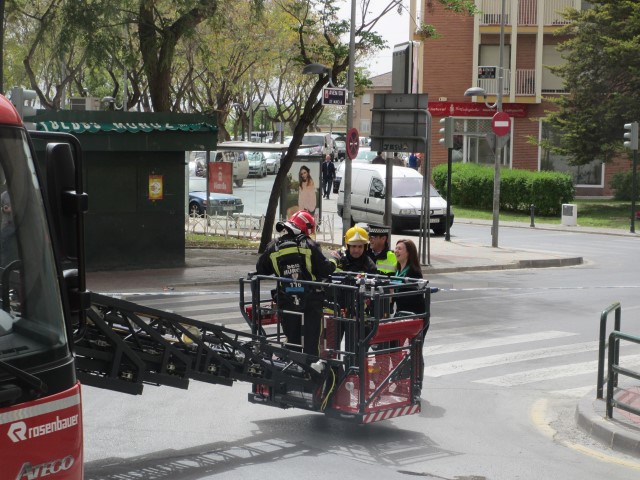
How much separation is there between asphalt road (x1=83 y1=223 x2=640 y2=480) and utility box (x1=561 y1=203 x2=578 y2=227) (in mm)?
23228

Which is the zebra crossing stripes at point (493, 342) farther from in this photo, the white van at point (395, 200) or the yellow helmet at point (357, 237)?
the white van at point (395, 200)

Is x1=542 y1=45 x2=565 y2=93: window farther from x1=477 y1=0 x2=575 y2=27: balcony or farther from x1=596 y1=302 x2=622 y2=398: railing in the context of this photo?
x1=596 y1=302 x2=622 y2=398: railing

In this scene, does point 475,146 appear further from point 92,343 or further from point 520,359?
point 92,343

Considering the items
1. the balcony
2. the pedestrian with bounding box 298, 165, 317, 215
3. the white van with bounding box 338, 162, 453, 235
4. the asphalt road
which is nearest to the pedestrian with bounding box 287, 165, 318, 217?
the pedestrian with bounding box 298, 165, 317, 215

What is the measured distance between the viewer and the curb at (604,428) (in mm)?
→ 8523

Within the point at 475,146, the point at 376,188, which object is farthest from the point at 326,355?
the point at 475,146

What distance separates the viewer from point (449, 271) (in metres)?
23.6

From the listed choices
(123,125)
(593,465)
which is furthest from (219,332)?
(123,125)

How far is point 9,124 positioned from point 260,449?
4286 millimetres

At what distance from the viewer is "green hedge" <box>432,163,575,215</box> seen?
41.0m

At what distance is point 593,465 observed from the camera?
8.17 meters

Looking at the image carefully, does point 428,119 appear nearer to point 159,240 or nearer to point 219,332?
point 159,240

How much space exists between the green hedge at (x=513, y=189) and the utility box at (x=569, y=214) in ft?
9.64

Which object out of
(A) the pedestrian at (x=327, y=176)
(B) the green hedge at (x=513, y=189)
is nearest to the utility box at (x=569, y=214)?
(B) the green hedge at (x=513, y=189)
